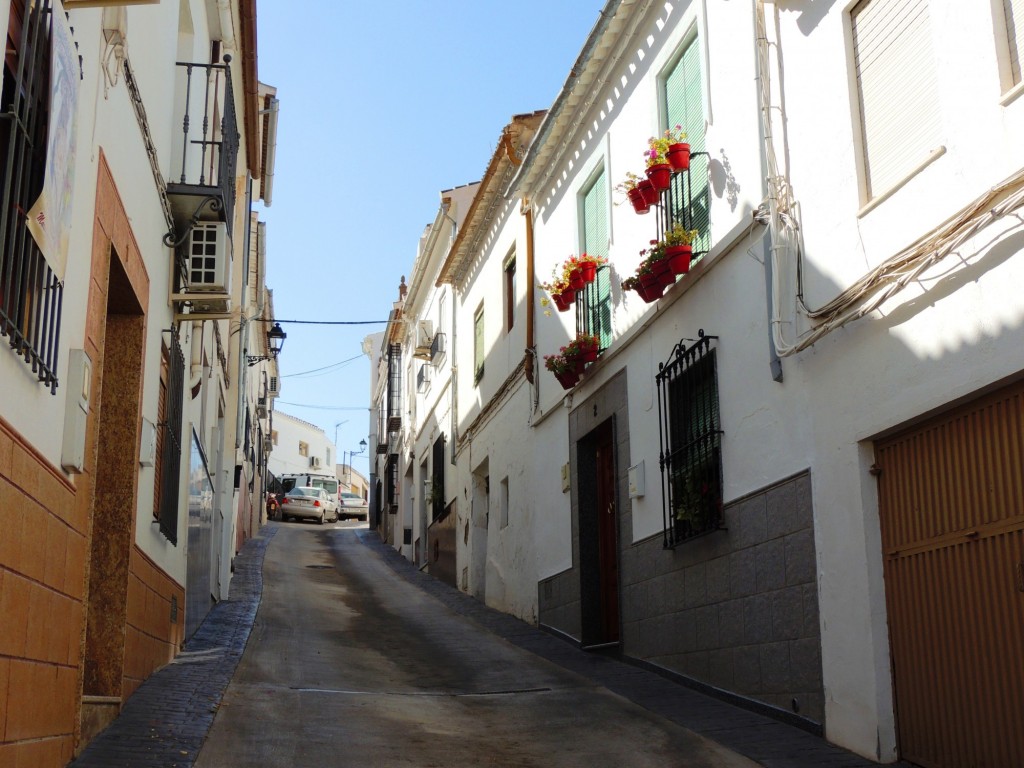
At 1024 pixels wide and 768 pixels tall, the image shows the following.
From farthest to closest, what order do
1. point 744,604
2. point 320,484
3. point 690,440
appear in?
point 320,484
point 690,440
point 744,604

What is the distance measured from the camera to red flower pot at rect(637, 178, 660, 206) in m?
9.80

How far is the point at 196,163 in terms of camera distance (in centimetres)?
987

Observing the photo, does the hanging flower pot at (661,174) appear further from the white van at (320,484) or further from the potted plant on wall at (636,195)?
the white van at (320,484)

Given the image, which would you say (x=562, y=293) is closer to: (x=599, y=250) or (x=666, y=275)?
(x=599, y=250)

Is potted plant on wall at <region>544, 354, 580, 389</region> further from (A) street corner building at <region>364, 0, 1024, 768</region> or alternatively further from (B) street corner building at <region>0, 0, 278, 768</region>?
(B) street corner building at <region>0, 0, 278, 768</region>

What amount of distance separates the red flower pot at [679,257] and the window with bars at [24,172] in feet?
18.6

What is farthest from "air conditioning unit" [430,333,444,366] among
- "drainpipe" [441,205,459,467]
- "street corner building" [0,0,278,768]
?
"street corner building" [0,0,278,768]

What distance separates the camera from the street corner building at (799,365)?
588cm

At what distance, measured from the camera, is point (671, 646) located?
9.66 metres

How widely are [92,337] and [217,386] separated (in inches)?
360

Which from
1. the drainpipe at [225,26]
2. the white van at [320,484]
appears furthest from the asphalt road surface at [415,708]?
the white van at [320,484]

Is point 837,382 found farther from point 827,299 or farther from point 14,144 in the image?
point 14,144

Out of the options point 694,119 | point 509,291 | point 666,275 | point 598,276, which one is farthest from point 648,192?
point 509,291

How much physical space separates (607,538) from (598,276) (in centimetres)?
275
